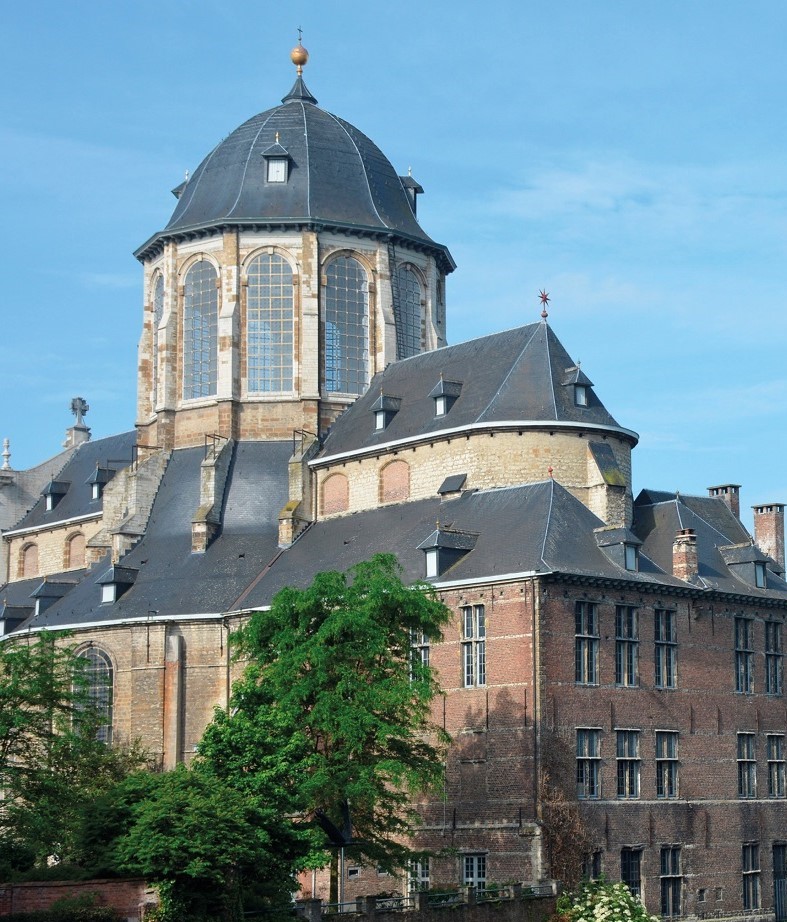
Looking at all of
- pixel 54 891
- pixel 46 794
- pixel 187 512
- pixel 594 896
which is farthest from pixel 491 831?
pixel 187 512

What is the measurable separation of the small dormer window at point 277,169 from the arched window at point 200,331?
13.8 ft

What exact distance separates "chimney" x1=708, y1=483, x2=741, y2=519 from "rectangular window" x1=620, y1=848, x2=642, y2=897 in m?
15.9

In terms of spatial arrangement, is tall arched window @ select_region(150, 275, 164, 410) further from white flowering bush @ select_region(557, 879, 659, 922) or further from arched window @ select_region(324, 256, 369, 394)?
white flowering bush @ select_region(557, 879, 659, 922)

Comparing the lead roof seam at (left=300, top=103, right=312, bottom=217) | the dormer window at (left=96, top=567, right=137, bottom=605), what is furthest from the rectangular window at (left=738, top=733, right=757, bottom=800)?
the lead roof seam at (left=300, top=103, right=312, bottom=217)

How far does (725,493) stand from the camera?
61.0 m

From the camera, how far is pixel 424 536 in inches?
2104

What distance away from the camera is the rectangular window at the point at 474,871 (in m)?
47.6

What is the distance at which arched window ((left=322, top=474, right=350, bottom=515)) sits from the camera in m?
60.1

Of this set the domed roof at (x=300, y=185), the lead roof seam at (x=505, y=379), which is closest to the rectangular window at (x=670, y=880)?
the lead roof seam at (x=505, y=379)

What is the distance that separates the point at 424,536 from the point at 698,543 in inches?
352

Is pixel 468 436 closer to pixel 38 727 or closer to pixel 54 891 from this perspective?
pixel 38 727

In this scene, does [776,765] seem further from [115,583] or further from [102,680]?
[115,583]

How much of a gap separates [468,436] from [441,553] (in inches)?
236

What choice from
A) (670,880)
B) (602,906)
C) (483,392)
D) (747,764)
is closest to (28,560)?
(483,392)
